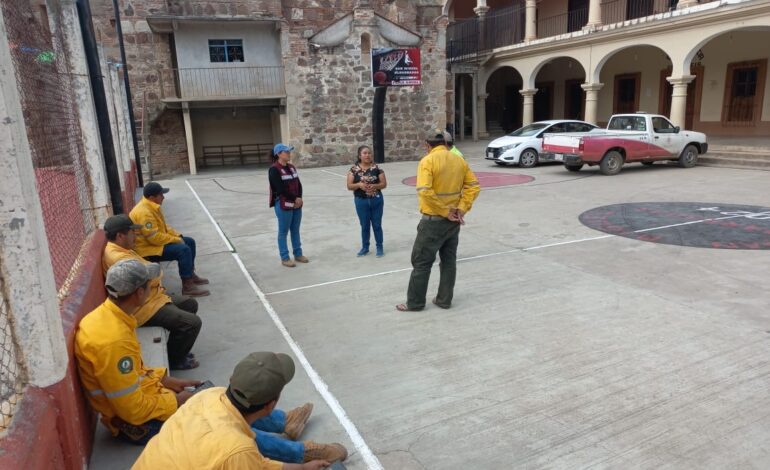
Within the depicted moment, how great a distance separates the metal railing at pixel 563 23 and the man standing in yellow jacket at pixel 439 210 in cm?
1989

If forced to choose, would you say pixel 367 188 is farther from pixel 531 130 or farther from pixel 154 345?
pixel 531 130

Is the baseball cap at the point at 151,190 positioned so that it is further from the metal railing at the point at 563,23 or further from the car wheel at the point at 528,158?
the metal railing at the point at 563,23

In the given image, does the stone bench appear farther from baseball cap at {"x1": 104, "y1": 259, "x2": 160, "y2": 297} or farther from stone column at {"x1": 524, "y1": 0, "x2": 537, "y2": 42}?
stone column at {"x1": 524, "y1": 0, "x2": 537, "y2": 42}

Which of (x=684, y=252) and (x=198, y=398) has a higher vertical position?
(x=198, y=398)

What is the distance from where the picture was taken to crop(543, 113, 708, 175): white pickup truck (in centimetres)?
1373

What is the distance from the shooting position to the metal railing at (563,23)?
22.7 m

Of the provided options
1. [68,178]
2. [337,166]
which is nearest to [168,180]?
[337,166]

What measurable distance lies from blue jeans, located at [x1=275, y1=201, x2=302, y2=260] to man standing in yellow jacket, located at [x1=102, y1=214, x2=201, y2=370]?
2533 millimetres

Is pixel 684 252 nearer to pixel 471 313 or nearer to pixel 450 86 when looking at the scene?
pixel 471 313

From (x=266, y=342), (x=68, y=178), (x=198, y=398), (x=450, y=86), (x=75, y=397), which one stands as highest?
(x=450, y=86)

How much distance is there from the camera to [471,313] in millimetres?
5066

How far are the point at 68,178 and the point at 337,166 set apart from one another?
14.8 m

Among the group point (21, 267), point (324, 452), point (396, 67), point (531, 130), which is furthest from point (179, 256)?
point (396, 67)

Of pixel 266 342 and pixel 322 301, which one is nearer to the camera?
pixel 266 342
